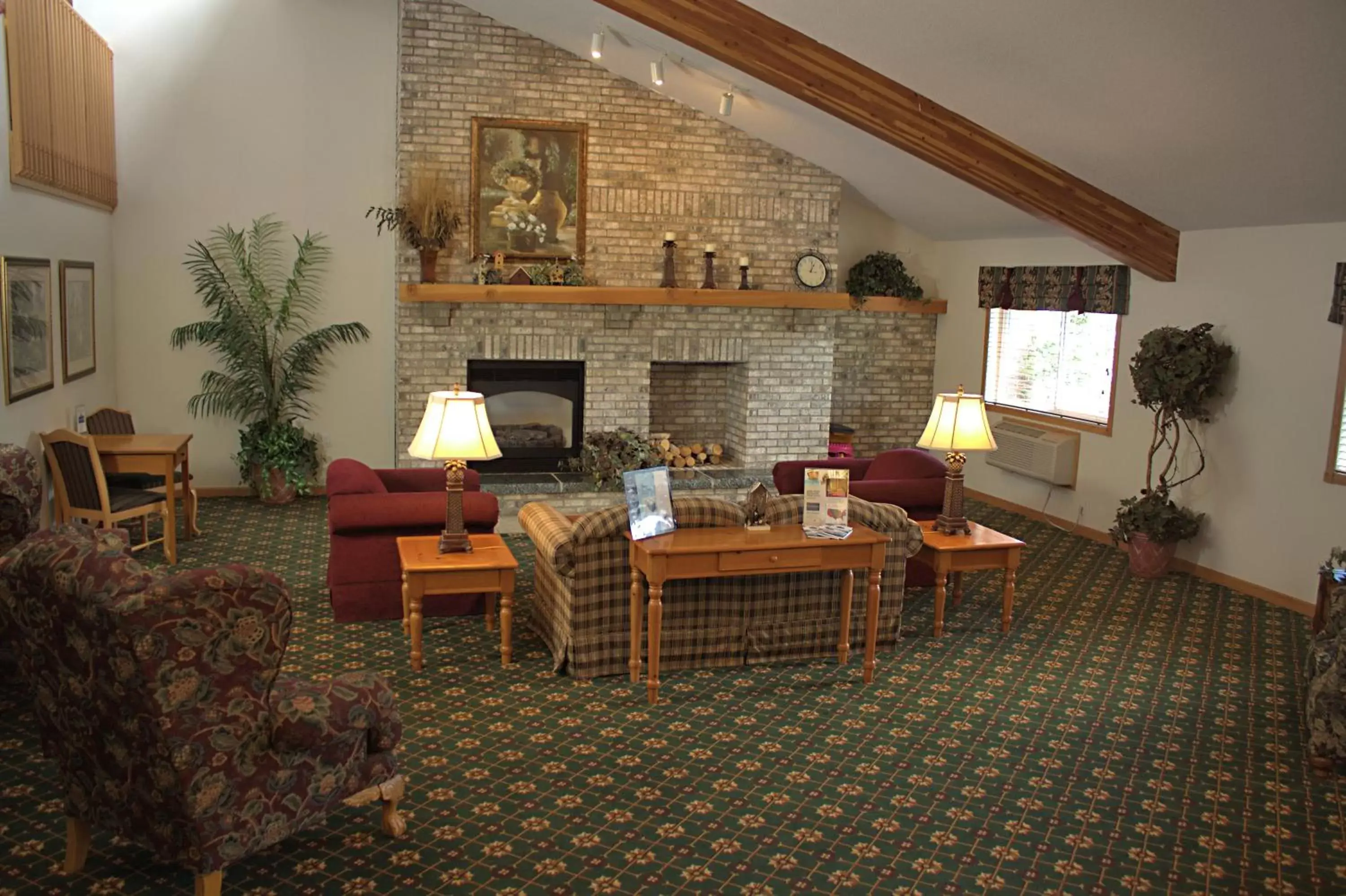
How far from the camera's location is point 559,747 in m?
4.87

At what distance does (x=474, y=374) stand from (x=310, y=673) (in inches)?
174

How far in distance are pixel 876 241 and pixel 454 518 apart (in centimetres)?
655

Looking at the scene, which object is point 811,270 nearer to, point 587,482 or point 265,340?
point 587,482

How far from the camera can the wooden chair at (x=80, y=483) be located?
22.5ft

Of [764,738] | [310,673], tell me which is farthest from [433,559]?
[764,738]

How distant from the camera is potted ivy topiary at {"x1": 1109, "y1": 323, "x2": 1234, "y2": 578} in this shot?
7648 mm

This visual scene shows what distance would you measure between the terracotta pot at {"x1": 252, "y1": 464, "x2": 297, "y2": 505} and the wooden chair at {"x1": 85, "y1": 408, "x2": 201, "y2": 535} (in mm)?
727

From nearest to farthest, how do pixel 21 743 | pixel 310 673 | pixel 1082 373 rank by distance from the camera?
pixel 21 743 < pixel 310 673 < pixel 1082 373

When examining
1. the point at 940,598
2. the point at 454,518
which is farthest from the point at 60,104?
the point at 940,598

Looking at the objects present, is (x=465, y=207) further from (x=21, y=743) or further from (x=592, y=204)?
(x=21, y=743)

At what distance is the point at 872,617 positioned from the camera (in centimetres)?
565

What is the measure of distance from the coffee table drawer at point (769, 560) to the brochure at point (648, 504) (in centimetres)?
35

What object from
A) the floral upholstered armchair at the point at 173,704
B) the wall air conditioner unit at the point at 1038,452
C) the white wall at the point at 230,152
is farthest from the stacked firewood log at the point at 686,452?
the floral upholstered armchair at the point at 173,704

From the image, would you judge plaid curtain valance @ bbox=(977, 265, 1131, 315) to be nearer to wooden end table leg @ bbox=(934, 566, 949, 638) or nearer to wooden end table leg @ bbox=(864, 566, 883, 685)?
wooden end table leg @ bbox=(934, 566, 949, 638)
